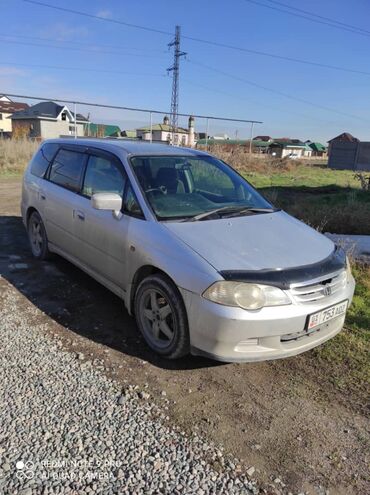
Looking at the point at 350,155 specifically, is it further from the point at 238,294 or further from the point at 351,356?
the point at 238,294

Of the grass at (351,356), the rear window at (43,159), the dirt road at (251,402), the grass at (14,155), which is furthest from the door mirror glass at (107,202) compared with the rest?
the grass at (14,155)

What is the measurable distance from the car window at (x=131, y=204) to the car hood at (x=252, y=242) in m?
0.34

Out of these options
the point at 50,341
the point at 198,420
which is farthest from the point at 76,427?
the point at 50,341

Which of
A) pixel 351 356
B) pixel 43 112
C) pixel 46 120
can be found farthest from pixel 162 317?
pixel 43 112

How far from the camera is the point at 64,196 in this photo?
15.4ft

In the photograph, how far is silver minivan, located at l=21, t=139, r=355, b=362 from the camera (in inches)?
111

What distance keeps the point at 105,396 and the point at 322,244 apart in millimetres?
2174

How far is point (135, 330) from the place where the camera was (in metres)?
3.78

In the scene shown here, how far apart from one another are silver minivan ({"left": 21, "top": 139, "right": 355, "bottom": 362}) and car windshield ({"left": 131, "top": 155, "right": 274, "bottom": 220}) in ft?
0.04

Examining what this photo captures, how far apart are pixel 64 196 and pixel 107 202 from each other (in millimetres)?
1321

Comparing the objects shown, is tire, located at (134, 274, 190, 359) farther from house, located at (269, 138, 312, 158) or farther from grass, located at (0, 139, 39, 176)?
house, located at (269, 138, 312, 158)

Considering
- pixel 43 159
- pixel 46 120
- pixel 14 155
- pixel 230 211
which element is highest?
pixel 46 120

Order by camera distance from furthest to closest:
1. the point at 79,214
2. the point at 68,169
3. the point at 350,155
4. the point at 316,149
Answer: the point at 316,149 < the point at 350,155 < the point at 68,169 < the point at 79,214

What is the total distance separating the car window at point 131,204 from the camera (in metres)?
3.57
